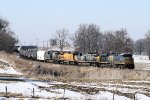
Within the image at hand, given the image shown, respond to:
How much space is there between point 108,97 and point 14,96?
7.28 metres

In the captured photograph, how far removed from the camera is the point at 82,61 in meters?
83.1

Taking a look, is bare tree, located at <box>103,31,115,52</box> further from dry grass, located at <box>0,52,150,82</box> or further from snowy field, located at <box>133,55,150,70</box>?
dry grass, located at <box>0,52,150,82</box>

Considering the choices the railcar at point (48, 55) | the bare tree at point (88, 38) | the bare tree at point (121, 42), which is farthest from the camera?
the bare tree at point (88, 38)

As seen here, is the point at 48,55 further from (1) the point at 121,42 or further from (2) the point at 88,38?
(2) the point at 88,38

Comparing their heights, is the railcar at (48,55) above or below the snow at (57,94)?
above

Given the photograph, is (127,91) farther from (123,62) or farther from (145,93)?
(123,62)

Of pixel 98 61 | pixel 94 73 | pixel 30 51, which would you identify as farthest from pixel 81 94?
pixel 30 51

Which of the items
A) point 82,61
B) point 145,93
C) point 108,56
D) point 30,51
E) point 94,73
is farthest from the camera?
point 30,51

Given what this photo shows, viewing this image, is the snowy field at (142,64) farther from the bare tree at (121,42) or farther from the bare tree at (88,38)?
the bare tree at (88,38)

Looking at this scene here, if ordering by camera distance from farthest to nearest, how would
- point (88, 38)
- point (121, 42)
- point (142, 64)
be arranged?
point (88, 38) → point (121, 42) → point (142, 64)

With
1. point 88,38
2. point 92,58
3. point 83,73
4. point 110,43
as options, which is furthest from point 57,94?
point 88,38

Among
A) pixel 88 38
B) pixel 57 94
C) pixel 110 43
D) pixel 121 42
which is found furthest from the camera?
pixel 88 38

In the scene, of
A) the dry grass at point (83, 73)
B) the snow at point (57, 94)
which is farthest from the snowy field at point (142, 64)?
the snow at point (57, 94)

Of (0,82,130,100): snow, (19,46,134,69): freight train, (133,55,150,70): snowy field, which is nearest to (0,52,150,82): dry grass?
(19,46,134,69): freight train
